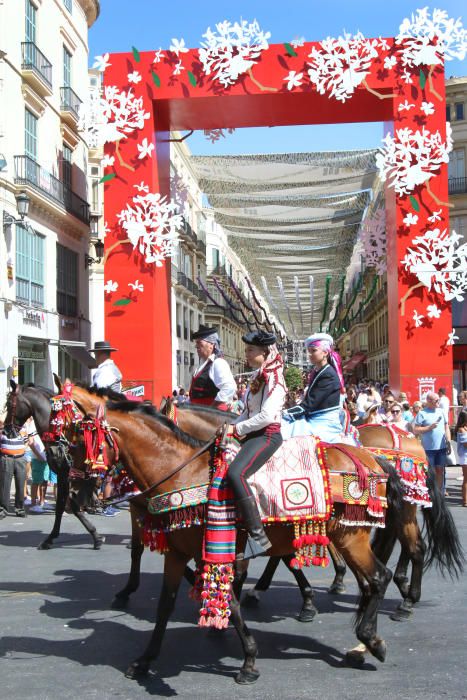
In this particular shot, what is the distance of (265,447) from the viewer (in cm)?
477

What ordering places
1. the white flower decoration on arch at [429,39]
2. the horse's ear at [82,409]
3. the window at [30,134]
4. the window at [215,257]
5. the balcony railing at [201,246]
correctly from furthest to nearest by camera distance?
the window at [215,257], the balcony railing at [201,246], the window at [30,134], the white flower decoration on arch at [429,39], the horse's ear at [82,409]

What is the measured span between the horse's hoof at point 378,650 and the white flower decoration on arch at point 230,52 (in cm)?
1406

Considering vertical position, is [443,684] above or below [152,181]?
below

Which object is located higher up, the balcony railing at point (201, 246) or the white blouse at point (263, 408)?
the balcony railing at point (201, 246)

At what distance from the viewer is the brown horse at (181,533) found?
4.70 metres

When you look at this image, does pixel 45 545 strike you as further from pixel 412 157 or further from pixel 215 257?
pixel 215 257

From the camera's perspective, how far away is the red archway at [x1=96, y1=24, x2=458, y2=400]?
16.2 metres

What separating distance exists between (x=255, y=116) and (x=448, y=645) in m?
14.8

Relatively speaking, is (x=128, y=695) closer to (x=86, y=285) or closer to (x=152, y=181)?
(x=152, y=181)

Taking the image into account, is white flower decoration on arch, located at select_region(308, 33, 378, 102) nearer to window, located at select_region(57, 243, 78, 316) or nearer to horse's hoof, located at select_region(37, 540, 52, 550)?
window, located at select_region(57, 243, 78, 316)

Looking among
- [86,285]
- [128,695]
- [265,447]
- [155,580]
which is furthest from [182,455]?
[86,285]

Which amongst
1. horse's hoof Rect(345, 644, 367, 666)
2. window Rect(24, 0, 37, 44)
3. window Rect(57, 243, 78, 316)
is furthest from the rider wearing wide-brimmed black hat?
window Rect(24, 0, 37, 44)

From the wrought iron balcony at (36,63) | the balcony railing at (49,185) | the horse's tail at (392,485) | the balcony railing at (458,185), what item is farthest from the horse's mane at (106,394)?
the balcony railing at (458,185)

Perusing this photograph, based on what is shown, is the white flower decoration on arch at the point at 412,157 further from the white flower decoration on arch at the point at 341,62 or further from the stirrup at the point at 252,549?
the stirrup at the point at 252,549
